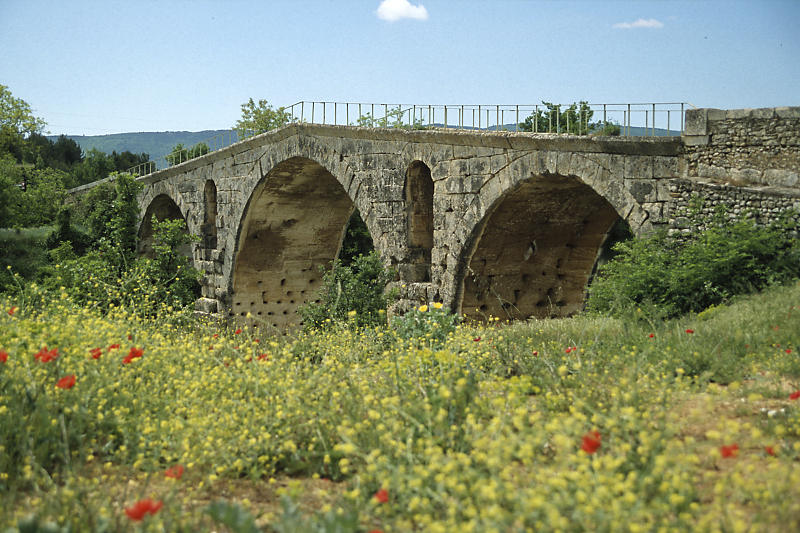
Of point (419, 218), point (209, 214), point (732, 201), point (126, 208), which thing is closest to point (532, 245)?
point (419, 218)

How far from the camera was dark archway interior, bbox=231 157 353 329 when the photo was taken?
58.3 ft

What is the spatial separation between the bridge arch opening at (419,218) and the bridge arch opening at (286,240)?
482 centimetres

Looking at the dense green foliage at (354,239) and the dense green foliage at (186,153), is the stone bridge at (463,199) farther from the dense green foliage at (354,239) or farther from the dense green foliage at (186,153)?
the dense green foliage at (354,239)

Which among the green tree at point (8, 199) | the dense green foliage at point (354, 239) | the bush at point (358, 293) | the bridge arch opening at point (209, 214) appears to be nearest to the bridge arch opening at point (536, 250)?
the bush at point (358, 293)

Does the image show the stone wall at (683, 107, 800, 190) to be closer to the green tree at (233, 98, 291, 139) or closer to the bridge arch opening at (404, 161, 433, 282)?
the bridge arch opening at (404, 161, 433, 282)

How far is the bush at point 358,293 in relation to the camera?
1204 cm

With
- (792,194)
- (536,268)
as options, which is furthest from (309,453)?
(536,268)

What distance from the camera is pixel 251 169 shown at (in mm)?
17641

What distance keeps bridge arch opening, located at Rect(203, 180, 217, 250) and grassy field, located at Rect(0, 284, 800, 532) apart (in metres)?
14.7

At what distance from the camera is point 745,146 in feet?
26.5

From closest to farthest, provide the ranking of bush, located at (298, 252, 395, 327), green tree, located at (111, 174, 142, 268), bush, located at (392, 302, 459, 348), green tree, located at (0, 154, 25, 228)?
bush, located at (392, 302, 459, 348) → bush, located at (298, 252, 395, 327) → green tree, located at (111, 174, 142, 268) → green tree, located at (0, 154, 25, 228)

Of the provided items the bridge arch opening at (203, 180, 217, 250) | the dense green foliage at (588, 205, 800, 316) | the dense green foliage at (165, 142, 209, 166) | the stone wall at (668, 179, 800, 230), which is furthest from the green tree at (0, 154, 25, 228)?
the stone wall at (668, 179, 800, 230)

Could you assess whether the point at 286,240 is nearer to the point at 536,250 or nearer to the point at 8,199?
the point at 536,250

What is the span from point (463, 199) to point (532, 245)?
1.84 metres
